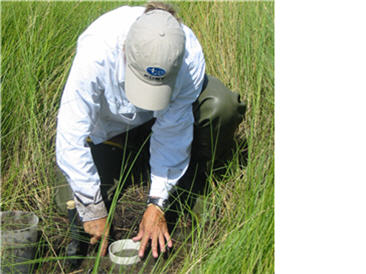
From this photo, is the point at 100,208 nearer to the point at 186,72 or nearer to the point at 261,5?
the point at 186,72

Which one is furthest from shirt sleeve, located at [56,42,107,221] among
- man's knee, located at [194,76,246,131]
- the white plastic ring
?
man's knee, located at [194,76,246,131]

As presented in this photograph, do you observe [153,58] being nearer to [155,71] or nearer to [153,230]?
[155,71]

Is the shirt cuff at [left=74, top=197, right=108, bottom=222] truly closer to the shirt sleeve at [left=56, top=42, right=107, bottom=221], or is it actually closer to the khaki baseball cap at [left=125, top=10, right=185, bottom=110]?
the shirt sleeve at [left=56, top=42, right=107, bottom=221]

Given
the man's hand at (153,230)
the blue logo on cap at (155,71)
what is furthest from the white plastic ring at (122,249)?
the blue logo on cap at (155,71)

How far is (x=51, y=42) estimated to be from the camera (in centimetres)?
232

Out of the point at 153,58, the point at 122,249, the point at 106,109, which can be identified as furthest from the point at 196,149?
the point at 153,58

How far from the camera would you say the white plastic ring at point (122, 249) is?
5.13ft

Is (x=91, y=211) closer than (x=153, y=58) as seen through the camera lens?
No

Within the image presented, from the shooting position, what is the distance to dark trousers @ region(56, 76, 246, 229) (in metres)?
1.98

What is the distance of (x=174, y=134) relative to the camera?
181 cm

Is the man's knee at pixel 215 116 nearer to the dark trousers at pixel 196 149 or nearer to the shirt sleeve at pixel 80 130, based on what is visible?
the dark trousers at pixel 196 149

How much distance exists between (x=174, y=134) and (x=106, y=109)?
1.21 feet

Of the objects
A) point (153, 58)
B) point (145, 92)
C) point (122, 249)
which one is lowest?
point (122, 249)

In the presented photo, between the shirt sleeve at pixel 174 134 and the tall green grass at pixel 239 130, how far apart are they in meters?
0.23
